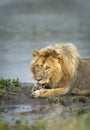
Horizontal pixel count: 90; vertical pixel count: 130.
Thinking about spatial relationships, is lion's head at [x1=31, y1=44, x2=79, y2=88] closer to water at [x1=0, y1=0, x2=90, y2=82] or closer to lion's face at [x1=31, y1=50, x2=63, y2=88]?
lion's face at [x1=31, y1=50, x2=63, y2=88]

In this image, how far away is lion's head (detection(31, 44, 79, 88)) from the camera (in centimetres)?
1190

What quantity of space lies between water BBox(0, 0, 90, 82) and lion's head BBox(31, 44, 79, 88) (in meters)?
3.75

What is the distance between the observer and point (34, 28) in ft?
112

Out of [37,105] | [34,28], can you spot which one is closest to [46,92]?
A: [37,105]

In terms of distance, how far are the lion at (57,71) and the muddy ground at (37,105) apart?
19 cm

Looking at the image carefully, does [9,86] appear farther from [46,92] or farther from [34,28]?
[34,28]

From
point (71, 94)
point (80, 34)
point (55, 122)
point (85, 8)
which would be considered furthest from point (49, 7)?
point (55, 122)

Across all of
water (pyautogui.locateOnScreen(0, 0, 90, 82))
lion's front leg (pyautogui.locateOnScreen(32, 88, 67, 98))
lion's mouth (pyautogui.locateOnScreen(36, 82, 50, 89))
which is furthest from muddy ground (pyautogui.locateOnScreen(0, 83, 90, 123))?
water (pyautogui.locateOnScreen(0, 0, 90, 82))

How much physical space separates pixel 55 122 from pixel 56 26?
1031 inches

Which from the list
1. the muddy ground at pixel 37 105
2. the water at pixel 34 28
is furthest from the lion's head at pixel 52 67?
the water at pixel 34 28

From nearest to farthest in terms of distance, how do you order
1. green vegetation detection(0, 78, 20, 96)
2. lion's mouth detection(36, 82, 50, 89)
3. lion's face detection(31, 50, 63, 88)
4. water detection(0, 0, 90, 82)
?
lion's face detection(31, 50, 63, 88), lion's mouth detection(36, 82, 50, 89), green vegetation detection(0, 78, 20, 96), water detection(0, 0, 90, 82)

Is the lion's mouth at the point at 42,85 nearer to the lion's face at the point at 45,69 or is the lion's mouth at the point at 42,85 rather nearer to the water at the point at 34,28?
the lion's face at the point at 45,69

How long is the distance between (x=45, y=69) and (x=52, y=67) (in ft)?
0.36

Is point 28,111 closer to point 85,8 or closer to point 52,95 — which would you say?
point 52,95
